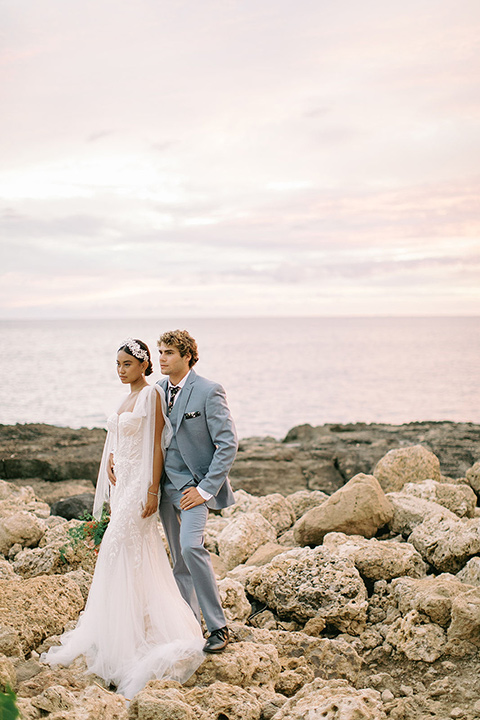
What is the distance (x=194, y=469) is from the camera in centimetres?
507

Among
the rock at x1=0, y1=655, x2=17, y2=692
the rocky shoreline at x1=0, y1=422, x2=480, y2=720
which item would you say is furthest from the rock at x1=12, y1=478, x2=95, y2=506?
the rock at x1=0, y1=655, x2=17, y2=692

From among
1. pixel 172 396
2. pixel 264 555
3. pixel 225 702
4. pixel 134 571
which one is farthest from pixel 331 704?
pixel 264 555

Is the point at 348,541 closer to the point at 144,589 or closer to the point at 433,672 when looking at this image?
the point at 433,672

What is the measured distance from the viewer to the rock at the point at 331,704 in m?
3.80

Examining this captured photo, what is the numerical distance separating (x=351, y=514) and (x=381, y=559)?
1.20 m

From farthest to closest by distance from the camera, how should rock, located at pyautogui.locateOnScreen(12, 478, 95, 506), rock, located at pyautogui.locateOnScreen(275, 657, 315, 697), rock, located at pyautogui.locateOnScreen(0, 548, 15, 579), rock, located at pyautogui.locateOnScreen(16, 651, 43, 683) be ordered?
rock, located at pyautogui.locateOnScreen(12, 478, 95, 506) → rock, located at pyautogui.locateOnScreen(0, 548, 15, 579) → rock, located at pyautogui.locateOnScreen(275, 657, 315, 697) → rock, located at pyautogui.locateOnScreen(16, 651, 43, 683)

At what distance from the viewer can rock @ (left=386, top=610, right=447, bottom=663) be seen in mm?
5289

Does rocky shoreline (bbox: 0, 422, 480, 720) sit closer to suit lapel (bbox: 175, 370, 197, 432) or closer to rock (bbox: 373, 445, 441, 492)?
rock (bbox: 373, 445, 441, 492)

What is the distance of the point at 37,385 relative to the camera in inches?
2035

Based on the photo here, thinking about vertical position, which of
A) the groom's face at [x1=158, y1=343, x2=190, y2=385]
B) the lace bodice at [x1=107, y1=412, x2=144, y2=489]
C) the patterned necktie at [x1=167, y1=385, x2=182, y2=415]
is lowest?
the lace bodice at [x1=107, y1=412, x2=144, y2=489]

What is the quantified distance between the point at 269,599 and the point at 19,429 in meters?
13.9

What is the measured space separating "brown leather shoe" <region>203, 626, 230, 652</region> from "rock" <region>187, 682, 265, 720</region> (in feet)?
1.41

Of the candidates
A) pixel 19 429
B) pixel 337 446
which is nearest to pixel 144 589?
pixel 337 446

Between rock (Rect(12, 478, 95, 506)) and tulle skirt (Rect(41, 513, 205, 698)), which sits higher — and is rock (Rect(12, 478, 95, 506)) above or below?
below
